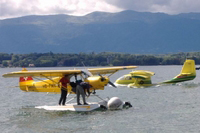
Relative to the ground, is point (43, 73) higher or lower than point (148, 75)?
higher

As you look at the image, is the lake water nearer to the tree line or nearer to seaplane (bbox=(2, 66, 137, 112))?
seaplane (bbox=(2, 66, 137, 112))

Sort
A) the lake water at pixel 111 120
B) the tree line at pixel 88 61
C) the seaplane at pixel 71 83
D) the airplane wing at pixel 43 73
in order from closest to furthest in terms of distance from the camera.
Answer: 1. the lake water at pixel 111 120
2. the airplane wing at pixel 43 73
3. the seaplane at pixel 71 83
4. the tree line at pixel 88 61

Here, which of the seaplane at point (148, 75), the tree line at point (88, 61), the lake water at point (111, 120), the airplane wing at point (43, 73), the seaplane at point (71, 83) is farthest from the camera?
the tree line at point (88, 61)

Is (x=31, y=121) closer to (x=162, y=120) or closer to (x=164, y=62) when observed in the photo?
(x=162, y=120)

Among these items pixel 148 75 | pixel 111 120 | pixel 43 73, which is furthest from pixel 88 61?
pixel 111 120

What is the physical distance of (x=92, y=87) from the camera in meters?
22.5

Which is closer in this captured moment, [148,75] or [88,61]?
[148,75]

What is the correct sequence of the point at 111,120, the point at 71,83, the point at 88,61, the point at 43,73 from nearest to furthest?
the point at 111,120 → the point at 43,73 → the point at 71,83 → the point at 88,61

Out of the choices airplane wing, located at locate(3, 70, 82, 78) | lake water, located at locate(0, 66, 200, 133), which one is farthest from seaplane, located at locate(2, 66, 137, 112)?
lake water, located at locate(0, 66, 200, 133)

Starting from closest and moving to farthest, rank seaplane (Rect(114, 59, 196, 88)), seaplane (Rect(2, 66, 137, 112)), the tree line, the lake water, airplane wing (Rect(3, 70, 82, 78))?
1. the lake water
2. airplane wing (Rect(3, 70, 82, 78))
3. seaplane (Rect(2, 66, 137, 112))
4. seaplane (Rect(114, 59, 196, 88))
5. the tree line

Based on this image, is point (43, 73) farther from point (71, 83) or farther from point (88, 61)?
point (88, 61)

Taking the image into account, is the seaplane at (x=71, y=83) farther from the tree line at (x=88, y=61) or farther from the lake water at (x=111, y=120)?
the tree line at (x=88, y=61)

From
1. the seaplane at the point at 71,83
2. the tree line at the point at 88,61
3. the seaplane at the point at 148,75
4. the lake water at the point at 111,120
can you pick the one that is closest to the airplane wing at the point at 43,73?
the seaplane at the point at 71,83

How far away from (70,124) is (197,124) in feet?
19.6
